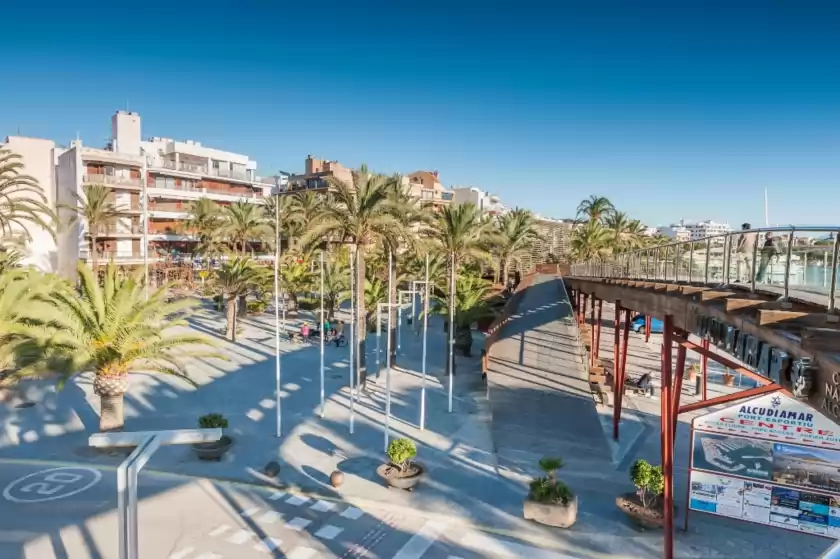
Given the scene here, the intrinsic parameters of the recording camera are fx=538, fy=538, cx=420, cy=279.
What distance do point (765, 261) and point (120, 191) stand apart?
53.5 meters

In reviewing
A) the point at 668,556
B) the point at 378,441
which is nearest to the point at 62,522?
the point at 378,441

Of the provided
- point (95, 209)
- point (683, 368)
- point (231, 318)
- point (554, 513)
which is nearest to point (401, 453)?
point (554, 513)

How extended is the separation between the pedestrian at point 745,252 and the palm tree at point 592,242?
121 feet

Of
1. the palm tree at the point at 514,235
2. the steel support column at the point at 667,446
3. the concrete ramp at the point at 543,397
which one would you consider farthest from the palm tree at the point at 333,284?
the steel support column at the point at 667,446

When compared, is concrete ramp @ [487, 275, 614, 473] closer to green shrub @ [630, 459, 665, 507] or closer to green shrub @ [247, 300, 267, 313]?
green shrub @ [630, 459, 665, 507]

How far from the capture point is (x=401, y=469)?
12.8 metres

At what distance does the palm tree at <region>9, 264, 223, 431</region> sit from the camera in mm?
13102

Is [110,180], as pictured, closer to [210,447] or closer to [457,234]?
[457,234]

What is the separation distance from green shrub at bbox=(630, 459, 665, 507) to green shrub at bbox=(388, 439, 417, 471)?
4901 millimetres

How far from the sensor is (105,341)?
13.4 m

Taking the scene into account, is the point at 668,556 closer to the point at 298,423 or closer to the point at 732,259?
the point at 732,259

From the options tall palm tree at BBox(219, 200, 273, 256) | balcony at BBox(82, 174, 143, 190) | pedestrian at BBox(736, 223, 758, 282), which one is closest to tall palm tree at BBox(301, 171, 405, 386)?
pedestrian at BBox(736, 223, 758, 282)

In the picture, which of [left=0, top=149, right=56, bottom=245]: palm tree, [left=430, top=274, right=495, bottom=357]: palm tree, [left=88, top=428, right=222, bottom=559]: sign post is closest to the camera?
[left=88, top=428, right=222, bottom=559]: sign post

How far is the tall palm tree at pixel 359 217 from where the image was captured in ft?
63.8
